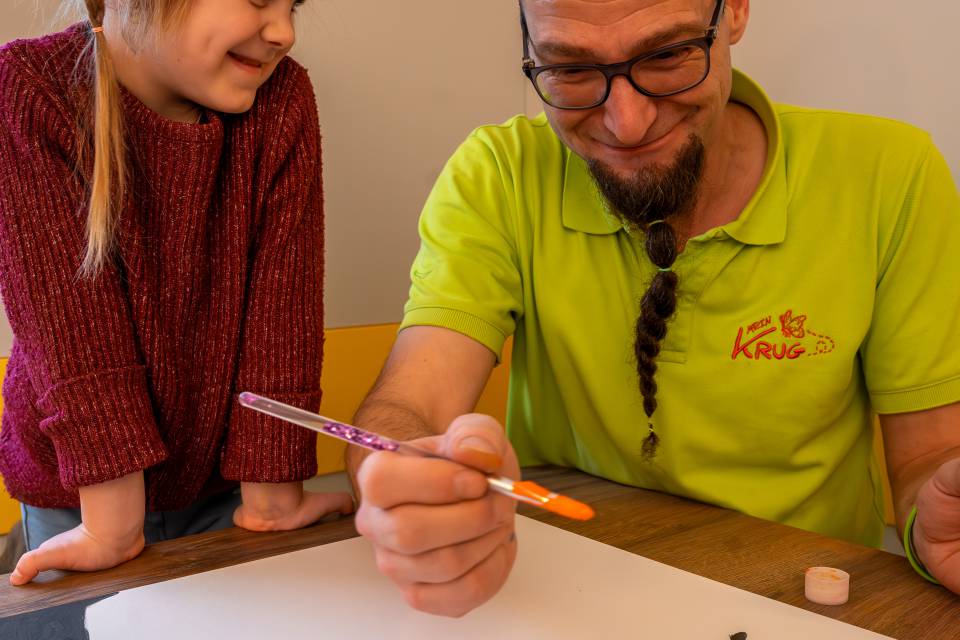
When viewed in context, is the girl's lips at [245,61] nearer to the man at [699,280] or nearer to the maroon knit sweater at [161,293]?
the maroon knit sweater at [161,293]

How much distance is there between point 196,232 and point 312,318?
0.17 m

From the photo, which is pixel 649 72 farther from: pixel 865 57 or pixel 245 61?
pixel 865 57

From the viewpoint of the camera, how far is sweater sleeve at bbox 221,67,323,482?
1072mm

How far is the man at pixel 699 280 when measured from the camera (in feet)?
3.77

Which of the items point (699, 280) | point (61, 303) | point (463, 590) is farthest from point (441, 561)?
point (699, 280)

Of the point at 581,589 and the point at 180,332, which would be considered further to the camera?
the point at 180,332

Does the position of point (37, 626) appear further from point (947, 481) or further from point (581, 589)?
point (947, 481)

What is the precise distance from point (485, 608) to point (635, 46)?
0.67 metres

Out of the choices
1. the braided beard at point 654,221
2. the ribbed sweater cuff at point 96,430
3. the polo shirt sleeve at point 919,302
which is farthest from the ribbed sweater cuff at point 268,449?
the polo shirt sleeve at point 919,302

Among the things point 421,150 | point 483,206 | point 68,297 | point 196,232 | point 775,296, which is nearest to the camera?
point 68,297

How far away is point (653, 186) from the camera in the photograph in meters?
1.21

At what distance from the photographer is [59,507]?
1206mm

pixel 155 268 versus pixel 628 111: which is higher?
pixel 628 111

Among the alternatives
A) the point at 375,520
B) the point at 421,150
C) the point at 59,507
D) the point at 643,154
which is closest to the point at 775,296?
the point at 643,154
